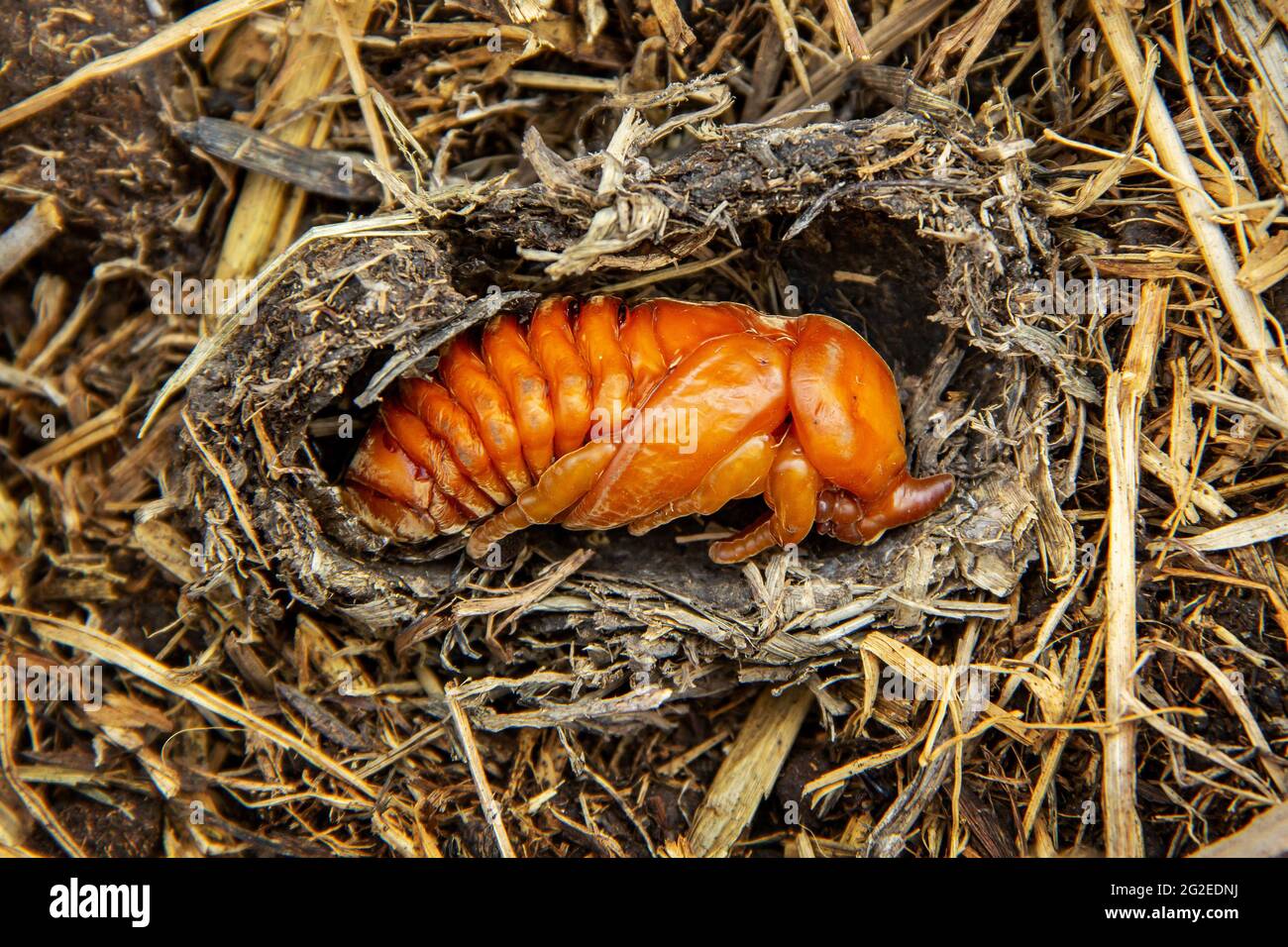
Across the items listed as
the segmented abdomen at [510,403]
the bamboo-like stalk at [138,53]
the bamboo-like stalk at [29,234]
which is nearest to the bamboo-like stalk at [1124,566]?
the segmented abdomen at [510,403]

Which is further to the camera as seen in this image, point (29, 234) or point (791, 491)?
point (29, 234)

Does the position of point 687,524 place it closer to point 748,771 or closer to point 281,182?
point 748,771

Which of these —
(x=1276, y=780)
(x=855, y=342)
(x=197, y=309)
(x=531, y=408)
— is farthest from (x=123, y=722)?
(x=1276, y=780)

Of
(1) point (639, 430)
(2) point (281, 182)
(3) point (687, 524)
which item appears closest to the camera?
(1) point (639, 430)

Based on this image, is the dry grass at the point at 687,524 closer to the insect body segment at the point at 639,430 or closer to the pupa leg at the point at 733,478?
the insect body segment at the point at 639,430

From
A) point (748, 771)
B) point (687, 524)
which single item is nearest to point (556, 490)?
point (687, 524)
